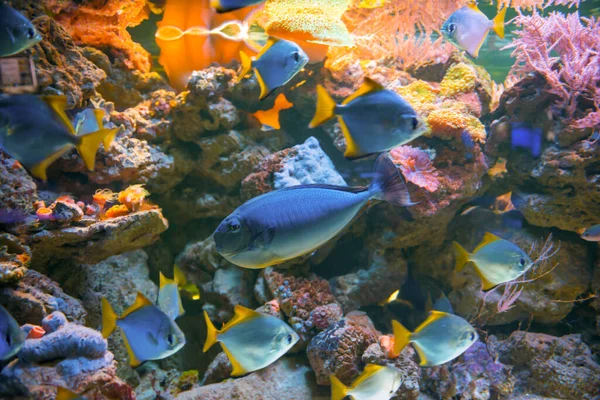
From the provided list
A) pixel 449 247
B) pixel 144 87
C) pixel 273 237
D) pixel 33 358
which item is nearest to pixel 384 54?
pixel 449 247

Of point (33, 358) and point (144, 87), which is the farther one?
point (144, 87)

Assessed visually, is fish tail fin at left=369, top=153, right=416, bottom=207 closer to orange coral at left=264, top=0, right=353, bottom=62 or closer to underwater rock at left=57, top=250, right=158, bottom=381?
orange coral at left=264, top=0, right=353, bottom=62

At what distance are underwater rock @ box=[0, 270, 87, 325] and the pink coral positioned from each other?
3.33m

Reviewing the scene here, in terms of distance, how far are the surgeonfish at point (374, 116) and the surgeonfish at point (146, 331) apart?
175cm

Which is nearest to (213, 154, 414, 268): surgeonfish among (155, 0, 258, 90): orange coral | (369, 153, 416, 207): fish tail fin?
(369, 153, 416, 207): fish tail fin

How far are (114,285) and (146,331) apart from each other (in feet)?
6.19

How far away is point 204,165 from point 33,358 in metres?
2.88

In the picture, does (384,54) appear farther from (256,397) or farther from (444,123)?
(256,397)

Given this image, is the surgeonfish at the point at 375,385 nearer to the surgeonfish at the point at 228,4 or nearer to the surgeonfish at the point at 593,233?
the surgeonfish at the point at 593,233

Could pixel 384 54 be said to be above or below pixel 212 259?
above

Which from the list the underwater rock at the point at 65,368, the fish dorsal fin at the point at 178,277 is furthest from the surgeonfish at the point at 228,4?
the fish dorsal fin at the point at 178,277

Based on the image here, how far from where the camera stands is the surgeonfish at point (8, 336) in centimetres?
177

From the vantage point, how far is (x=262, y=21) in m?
6.12

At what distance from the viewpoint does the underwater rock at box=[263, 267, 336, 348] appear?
11.7 feet
